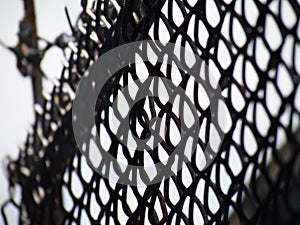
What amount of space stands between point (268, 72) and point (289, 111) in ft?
0.13

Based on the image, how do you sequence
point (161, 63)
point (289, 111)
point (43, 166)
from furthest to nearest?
point (43, 166) < point (161, 63) < point (289, 111)

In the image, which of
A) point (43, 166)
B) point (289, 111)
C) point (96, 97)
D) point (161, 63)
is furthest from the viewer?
point (43, 166)

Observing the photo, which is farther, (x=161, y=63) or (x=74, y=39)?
(x=74, y=39)

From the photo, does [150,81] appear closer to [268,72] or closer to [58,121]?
[268,72]

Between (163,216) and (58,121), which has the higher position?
(58,121)

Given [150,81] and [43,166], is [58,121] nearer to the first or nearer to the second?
[43,166]

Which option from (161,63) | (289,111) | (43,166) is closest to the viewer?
(289,111)

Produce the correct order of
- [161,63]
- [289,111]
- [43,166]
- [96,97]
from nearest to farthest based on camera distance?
[289,111] → [161,63] → [96,97] → [43,166]

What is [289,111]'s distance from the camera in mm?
579

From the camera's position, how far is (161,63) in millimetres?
693

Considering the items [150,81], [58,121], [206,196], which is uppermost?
[58,121]

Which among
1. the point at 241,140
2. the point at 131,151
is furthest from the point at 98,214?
the point at 241,140

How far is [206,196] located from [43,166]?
13.1 inches

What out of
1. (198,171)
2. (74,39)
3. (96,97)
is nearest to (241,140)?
(198,171)
